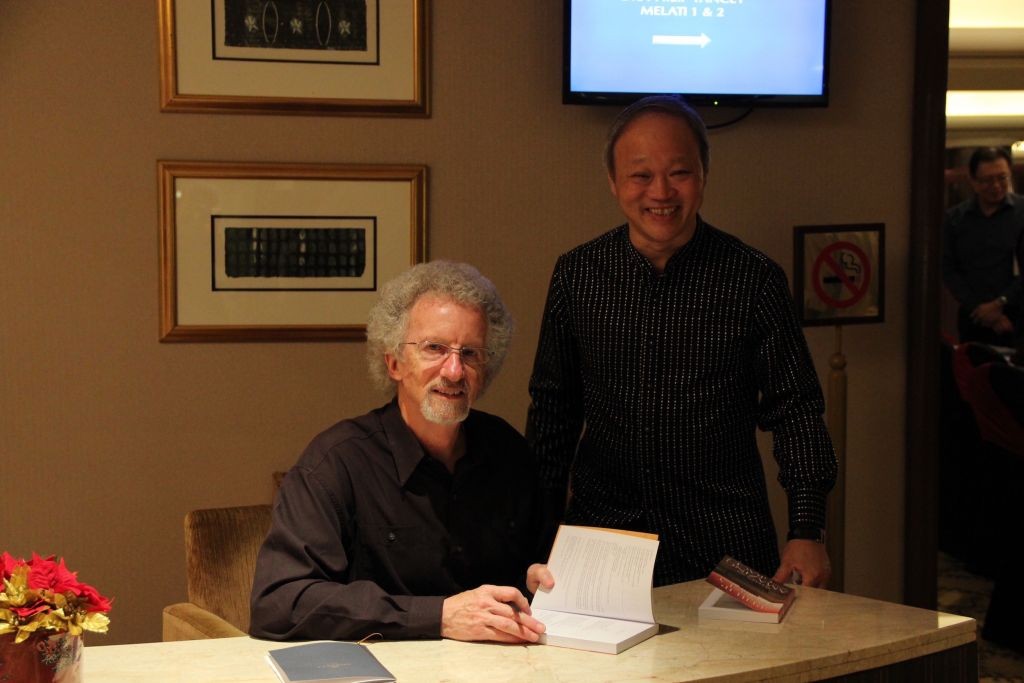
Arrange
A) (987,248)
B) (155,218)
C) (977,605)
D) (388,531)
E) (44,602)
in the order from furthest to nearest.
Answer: (987,248)
(977,605)
(155,218)
(388,531)
(44,602)

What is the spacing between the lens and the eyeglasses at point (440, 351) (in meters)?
→ 2.17

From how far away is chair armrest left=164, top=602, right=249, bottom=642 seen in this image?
2.38 metres

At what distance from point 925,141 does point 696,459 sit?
5.81 feet

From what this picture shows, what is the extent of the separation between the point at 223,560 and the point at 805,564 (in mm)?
Answer: 1325

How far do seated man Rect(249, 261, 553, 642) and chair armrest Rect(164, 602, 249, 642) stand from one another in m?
0.44

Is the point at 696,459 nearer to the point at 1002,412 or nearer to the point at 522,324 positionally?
the point at 522,324

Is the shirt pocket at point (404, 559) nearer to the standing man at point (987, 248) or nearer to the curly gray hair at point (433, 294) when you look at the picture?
the curly gray hair at point (433, 294)

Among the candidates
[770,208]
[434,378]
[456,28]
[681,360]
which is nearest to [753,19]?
[770,208]

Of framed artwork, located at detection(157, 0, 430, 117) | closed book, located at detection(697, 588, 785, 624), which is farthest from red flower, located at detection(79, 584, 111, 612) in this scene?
framed artwork, located at detection(157, 0, 430, 117)

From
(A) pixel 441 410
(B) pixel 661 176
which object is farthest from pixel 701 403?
(A) pixel 441 410

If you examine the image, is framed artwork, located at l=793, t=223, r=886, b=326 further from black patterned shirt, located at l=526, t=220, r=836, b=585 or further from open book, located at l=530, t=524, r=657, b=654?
→ open book, located at l=530, t=524, r=657, b=654

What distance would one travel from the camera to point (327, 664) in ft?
5.72

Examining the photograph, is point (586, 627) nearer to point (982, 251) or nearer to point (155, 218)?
point (155, 218)

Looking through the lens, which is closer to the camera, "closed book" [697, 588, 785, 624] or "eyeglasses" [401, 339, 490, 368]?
"closed book" [697, 588, 785, 624]
